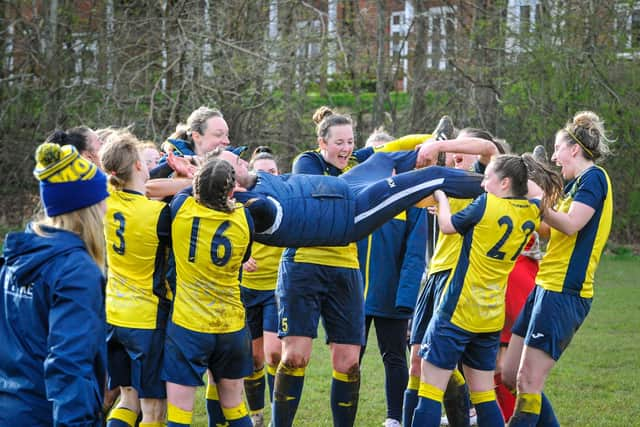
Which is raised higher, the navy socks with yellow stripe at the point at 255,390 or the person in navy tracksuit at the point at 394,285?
the person in navy tracksuit at the point at 394,285

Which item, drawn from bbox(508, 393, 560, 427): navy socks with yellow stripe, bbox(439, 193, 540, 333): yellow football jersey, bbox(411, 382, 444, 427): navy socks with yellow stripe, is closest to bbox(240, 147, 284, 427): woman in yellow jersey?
bbox(411, 382, 444, 427): navy socks with yellow stripe

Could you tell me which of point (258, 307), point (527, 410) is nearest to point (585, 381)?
point (527, 410)

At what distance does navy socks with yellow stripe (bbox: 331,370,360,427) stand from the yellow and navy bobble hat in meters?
2.88

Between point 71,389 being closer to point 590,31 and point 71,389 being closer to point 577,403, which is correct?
point 577,403

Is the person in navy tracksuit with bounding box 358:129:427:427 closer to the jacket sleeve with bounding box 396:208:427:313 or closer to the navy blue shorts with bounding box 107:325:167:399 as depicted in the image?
the jacket sleeve with bounding box 396:208:427:313

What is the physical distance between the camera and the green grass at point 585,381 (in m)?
6.43

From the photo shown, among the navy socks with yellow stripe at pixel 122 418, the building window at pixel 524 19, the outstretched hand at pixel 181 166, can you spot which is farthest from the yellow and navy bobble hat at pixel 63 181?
the building window at pixel 524 19

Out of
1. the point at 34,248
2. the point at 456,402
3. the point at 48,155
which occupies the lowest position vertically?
the point at 456,402

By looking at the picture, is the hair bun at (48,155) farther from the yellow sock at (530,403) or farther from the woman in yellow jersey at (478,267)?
the yellow sock at (530,403)

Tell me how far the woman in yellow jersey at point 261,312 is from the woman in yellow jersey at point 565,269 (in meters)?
1.75

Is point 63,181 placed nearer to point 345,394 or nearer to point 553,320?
point 345,394

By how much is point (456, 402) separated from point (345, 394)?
710 mm

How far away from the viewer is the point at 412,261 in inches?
244

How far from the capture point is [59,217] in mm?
2881
